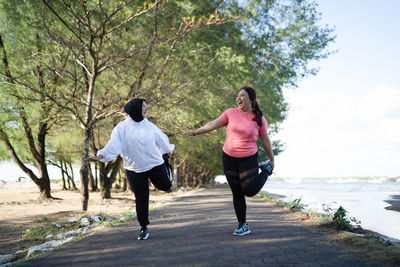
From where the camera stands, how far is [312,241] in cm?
519

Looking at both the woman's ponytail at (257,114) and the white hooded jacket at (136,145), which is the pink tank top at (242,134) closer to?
the woman's ponytail at (257,114)

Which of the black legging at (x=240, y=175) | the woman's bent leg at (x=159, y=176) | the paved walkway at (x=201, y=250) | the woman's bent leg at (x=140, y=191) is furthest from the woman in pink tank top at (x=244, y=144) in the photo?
the woman's bent leg at (x=140, y=191)

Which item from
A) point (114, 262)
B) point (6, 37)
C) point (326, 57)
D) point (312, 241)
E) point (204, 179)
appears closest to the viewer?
point (114, 262)

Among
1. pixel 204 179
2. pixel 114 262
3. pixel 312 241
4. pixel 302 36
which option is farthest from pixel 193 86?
pixel 204 179

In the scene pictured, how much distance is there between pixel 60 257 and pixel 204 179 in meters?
60.5

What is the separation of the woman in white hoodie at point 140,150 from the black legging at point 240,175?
1049mm

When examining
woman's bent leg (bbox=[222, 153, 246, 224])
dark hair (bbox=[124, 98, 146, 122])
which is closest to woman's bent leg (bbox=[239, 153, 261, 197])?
woman's bent leg (bbox=[222, 153, 246, 224])

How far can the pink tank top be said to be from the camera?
528cm

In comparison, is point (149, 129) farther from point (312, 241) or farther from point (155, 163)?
point (312, 241)

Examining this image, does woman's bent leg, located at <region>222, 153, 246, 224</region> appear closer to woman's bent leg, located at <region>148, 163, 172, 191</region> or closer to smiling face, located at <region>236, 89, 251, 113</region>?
smiling face, located at <region>236, 89, 251, 113</region>

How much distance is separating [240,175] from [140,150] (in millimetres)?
1628

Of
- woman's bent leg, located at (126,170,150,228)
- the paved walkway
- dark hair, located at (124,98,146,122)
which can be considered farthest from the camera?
woman's bent leg, located at (126,170,150,228)

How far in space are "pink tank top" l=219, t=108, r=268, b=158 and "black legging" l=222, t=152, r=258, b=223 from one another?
0.32ft

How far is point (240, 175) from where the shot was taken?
5.34 metres
